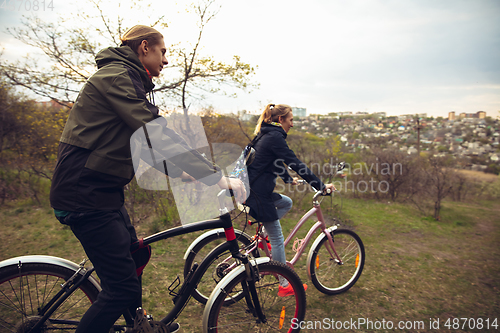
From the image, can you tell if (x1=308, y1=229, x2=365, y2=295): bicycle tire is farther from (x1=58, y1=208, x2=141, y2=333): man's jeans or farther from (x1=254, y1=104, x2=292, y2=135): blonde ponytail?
(x1=58, y1=208, x2=141, y2=333): man's jeans

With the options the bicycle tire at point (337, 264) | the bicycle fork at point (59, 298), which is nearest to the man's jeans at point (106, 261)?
the bicycle fork at point (59, 298)

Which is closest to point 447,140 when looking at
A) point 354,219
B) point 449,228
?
point 449,228

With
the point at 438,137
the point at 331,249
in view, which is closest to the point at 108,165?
the point at 331,249

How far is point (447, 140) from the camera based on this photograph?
55.8 ft

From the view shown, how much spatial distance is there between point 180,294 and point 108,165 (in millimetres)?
1136

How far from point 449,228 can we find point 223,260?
21.8 feet

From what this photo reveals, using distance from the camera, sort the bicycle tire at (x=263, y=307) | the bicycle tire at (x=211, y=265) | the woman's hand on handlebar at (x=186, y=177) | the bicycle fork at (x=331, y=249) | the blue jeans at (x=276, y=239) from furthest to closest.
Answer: the bicycle fork at (x=331, y=249) < the blue jeans at (x=276, y=239) < the bicycle tire at (x=211, y=265) < the bicycle tire at (x=263, y=307) < the woman's hand on handlebar at (x=186, y=177)

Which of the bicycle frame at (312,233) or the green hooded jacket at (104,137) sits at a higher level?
the green hooded jacket at (104,137)

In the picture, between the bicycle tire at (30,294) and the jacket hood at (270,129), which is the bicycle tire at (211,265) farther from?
the jacket hood at (270,129)

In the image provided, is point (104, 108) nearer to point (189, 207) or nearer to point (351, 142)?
point (189, 207)

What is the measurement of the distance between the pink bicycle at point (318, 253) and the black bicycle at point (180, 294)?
450mm

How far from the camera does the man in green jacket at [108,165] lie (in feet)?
4.64

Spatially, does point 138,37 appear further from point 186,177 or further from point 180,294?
point 180,294

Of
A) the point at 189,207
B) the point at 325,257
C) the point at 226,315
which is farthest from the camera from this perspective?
the point at 325,257
